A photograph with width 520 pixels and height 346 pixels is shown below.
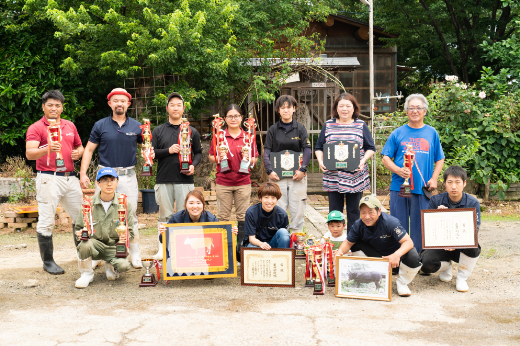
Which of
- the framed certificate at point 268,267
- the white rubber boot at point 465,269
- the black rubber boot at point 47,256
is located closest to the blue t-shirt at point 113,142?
the black rubber boot at point 47,256

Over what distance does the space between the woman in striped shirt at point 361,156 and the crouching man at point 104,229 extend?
2.18 metres

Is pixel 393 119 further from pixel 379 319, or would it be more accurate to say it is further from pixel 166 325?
pixel 166 325

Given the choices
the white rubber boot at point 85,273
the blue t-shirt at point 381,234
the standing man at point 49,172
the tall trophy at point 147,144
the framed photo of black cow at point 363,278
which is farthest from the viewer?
the tall trophy at point 147,144

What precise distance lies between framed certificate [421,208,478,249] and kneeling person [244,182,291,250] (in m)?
1.34

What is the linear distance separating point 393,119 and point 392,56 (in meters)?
5.47

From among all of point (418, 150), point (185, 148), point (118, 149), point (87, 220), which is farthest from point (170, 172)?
point (418, 150)

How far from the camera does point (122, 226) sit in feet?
14.9

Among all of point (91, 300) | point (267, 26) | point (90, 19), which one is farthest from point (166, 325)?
point (267, 26)

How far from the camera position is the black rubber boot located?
16.5 feet

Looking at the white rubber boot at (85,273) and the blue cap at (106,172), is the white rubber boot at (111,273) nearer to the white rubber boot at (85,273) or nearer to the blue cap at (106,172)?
the white rubber boot at (85,273)

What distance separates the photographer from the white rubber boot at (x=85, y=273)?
180 inches

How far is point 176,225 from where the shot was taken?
4590mm

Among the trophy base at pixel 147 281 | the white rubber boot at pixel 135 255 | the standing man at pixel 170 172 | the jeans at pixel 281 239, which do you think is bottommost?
the trophy base at pixel 147 281

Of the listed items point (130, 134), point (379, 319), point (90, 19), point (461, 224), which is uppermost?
point (90, 19)
